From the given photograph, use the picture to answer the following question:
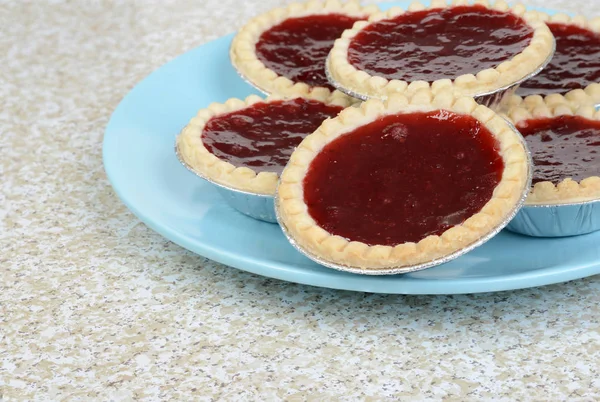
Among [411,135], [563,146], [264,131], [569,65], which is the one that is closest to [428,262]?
[411,135]

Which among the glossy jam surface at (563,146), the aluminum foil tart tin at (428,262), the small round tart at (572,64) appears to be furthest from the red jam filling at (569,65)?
the aluminum foil tart tin at (428,262)

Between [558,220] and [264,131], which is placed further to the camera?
[264,131]

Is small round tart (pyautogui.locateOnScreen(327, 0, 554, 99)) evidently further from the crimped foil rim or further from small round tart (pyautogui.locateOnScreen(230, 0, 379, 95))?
the crimped foil rim

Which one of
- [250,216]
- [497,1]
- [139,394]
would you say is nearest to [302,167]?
[250,216]

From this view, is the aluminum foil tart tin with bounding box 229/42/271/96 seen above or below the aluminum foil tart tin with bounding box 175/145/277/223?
above

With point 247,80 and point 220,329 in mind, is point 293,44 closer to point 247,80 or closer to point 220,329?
point 247,80

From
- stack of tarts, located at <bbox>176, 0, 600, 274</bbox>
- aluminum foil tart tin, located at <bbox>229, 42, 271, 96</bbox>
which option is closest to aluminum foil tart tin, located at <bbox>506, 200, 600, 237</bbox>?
stack of tarts, located at <bbox>176, 0, 600, 274</bbox>

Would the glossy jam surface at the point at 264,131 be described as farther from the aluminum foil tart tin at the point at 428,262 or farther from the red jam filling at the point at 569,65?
the red jam filling at the point at 569,65
